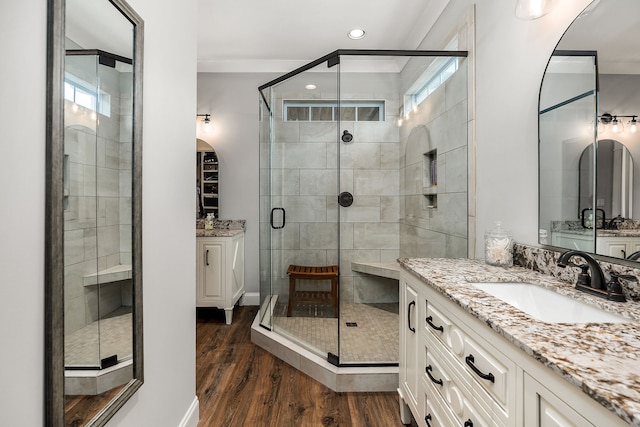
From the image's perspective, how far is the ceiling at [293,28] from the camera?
2576 millimetres

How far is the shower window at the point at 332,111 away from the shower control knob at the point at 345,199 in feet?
2.09

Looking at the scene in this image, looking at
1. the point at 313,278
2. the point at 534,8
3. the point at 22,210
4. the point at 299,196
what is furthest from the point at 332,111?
the point at 22,210

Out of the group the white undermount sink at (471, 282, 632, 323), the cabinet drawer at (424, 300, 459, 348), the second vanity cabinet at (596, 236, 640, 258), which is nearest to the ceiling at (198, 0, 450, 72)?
the second vanity cabinet at (596, 236, 640, 258)

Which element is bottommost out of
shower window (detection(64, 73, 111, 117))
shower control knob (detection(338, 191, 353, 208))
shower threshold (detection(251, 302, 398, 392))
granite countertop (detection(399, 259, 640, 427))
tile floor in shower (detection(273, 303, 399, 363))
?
shower threshold (detection(251, 302, 398, 392))

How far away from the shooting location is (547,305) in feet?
3.75

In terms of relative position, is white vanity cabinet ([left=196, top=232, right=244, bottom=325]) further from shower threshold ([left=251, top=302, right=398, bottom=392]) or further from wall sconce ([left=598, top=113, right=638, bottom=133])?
wall sconce ([left=598, top=113, right=638, bottom=133])

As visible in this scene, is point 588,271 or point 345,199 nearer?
point 588,271

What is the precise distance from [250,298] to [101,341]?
9.28ft

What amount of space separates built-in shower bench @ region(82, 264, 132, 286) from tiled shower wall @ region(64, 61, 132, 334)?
0.04ft

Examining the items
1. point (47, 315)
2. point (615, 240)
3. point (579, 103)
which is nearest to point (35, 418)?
point (47, 315)

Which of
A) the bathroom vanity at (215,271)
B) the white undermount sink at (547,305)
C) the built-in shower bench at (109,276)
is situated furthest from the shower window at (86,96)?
the bathroom vanity at (215,271)

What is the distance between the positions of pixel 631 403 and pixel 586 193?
1.01 meters

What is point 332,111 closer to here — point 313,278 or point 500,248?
point 313,278

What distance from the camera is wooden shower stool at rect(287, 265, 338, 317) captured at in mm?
2611
